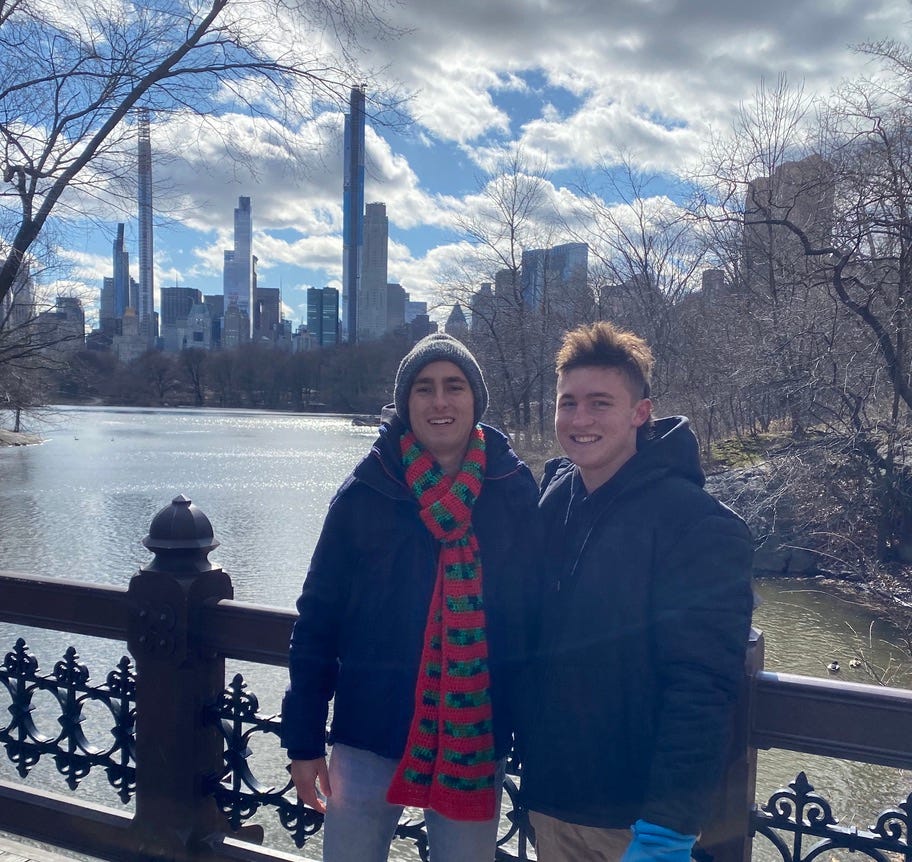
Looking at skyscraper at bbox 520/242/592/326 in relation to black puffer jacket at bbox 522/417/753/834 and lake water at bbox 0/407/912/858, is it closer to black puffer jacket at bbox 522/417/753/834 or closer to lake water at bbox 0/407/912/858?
lake water at bbox 0/407/912/858

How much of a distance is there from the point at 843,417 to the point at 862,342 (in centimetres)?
118

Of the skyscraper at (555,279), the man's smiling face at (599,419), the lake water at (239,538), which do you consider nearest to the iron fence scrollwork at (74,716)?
the man's smiling face at (599,419)

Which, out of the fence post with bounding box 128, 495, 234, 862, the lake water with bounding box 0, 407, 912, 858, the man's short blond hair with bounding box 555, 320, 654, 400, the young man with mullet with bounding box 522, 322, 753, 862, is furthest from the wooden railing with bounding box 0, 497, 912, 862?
the lake water with bounding box 0, 407, 912, 858

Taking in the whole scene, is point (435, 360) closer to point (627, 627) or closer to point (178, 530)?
point (627, 627)

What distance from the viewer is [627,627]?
179 cm

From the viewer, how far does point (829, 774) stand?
743 centimetres

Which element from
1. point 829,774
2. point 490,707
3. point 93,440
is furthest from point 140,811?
point 93,440

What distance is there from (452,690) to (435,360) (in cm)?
80

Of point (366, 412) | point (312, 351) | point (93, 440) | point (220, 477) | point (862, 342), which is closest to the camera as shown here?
point (862, 342)

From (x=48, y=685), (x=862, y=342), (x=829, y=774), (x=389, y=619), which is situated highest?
(x=862, y=342)

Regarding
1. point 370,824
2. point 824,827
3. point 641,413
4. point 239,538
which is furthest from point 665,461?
point 239,538

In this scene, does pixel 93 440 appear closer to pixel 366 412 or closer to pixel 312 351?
pixel 366 412

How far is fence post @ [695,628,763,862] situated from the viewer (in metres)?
2.01

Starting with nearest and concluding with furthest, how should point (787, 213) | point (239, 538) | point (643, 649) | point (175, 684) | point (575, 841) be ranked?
point (643, 649) → point (575, 841) → point (175, 684) → point (787, 213) → point (239, 538)
